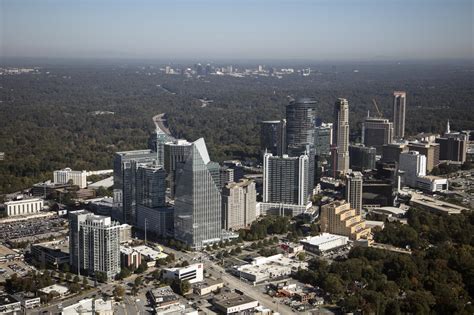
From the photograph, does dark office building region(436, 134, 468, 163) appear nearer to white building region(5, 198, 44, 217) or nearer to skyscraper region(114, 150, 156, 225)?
skyscraper region(114, 150, 156, 225)

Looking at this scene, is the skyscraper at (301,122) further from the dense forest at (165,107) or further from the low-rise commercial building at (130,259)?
the low-rise commercial building at (130,259)

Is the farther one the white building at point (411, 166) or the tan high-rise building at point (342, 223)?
the white building at point (411, 166)

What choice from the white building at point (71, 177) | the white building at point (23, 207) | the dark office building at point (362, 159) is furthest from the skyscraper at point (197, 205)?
the dark office building at point (362, 159)

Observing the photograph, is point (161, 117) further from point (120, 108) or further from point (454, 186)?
point (454, 186)

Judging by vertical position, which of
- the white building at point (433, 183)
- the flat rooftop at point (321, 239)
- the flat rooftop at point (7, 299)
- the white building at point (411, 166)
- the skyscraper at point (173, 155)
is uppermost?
the skyscraper at point (173, 155)

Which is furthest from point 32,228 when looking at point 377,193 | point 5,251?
point 377,193

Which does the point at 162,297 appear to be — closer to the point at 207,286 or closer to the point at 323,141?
the point at 207,286

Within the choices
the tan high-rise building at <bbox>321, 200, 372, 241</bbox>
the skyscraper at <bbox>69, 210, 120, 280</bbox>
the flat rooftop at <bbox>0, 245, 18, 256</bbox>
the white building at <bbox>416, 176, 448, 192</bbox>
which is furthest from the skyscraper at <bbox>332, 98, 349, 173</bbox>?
the flat rooftop at <bbox>0, 245, 18, 256</bbox>
